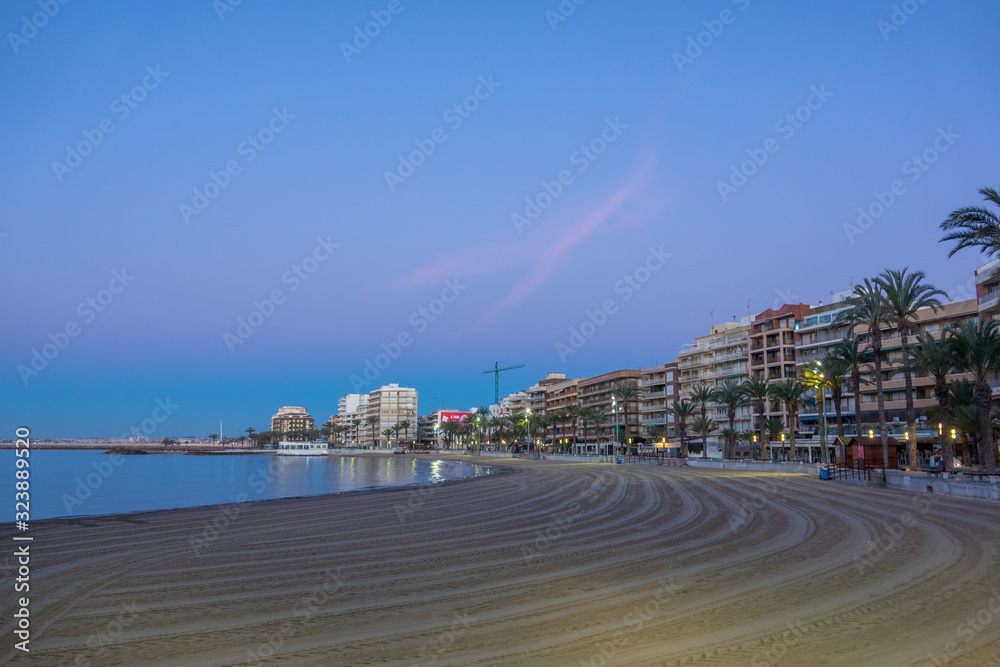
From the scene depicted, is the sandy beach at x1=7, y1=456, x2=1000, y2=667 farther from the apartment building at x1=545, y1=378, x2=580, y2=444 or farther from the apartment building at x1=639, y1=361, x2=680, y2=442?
the apartment building at x1=545, y1=378, x2=580, y2=444

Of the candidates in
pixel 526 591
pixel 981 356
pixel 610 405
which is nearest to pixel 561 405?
pixel 610 405

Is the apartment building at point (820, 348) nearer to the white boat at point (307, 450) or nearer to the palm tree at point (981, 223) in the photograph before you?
the palm tree at point (981, 223)

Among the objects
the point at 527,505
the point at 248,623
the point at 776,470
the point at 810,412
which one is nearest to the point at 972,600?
the point at 248,623

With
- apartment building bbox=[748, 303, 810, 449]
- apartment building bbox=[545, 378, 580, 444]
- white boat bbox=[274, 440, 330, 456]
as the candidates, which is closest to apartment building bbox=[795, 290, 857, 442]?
apartment building bbox=[748, 303, 810, 449]

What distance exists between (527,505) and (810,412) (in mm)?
72575

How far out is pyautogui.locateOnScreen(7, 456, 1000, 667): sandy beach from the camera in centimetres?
736

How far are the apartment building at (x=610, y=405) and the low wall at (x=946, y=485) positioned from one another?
97.4 metres

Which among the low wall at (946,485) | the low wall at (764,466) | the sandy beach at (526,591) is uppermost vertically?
the sandy beach at (526,591)

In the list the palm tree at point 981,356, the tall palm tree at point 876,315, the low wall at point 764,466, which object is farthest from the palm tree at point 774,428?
the palm tree at point 981,356

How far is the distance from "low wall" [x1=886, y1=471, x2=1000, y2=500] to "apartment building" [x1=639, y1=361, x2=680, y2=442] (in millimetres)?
86253

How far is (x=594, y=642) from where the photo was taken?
25.1ft

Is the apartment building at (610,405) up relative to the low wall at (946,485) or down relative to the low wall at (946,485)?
up

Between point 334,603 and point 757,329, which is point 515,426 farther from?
point 334,603

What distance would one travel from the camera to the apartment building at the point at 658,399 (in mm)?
122025
